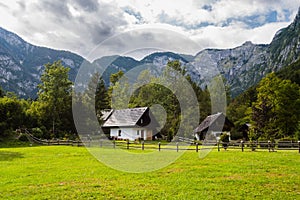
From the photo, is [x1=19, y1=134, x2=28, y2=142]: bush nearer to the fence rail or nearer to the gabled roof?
the fence rail

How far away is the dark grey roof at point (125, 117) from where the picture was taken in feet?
174

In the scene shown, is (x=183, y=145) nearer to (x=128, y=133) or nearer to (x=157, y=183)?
(x=128, y=133)

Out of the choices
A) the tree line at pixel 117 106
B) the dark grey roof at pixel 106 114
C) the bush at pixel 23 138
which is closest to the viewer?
the bush at pixel 23 138

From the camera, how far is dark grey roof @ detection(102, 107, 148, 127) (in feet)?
174

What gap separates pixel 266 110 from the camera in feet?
141

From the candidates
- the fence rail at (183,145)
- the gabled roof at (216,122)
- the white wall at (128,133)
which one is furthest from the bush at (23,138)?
the gabled roof at (216,122)

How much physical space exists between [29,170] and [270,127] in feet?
111

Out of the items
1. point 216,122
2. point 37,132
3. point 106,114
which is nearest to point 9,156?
point 37,132

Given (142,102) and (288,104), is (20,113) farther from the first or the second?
(288,104)

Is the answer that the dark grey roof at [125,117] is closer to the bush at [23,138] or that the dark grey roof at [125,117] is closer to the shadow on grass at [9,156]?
the bush at [23,138]

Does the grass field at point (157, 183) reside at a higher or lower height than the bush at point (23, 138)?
lower

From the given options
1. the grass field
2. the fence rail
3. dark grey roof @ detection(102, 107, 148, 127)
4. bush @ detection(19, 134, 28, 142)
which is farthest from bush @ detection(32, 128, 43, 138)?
the grass field

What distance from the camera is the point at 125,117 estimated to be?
5534cm

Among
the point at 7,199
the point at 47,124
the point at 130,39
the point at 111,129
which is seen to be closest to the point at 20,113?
the point at 47,124
